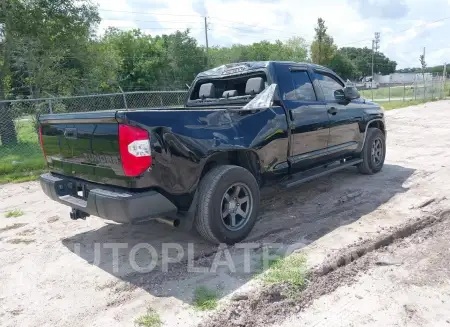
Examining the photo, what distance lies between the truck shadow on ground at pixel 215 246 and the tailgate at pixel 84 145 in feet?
2.85

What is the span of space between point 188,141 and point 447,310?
249cm

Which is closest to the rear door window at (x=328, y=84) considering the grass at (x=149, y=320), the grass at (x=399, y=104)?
the grass at (x=149, y=320)

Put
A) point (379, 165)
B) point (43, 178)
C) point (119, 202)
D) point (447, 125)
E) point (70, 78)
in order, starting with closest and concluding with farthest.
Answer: point (119, 202) < point (43, 178) < point (379, 165) < point (447, 125) < point (70, 78)

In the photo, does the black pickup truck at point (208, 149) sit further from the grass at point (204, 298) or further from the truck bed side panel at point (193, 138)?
the grass at point (204, 298)

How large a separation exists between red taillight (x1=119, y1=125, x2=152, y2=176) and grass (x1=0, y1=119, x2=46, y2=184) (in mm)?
5658

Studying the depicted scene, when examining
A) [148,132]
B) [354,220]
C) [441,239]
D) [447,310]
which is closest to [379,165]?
[354,220]

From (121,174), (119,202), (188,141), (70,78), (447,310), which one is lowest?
(447,310)

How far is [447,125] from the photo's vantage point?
42.8 ft

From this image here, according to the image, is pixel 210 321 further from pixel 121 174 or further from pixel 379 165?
pixel 379 165

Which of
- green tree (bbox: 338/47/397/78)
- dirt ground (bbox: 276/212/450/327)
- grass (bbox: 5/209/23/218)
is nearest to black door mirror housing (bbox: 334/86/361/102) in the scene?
dirt ground (bbox: 276/212/450/327)

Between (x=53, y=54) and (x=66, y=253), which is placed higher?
(x=53, y=54)

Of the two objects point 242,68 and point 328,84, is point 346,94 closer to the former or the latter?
point 328,84

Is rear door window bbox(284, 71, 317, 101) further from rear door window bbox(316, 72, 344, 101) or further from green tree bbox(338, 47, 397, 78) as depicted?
green tree bbox(338, 47, 397, 78)

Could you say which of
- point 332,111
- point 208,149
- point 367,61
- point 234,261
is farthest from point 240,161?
point 367,61
